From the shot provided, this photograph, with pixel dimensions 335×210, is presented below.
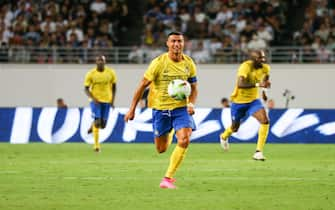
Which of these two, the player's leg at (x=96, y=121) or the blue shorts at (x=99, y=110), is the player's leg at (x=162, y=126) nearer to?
the player's leg at (x=96, y=121)

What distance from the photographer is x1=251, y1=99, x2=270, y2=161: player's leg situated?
2058 cm

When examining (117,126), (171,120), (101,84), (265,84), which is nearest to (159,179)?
(171,120)

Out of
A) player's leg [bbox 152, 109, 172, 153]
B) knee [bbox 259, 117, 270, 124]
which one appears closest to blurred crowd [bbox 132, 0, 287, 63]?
knee [bbox 259, 117, 270, 124]

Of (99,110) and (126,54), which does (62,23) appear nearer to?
(126,54)

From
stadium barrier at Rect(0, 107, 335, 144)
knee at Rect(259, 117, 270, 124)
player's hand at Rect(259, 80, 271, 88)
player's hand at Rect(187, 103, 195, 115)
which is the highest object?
player's hand at Rect(187, 103, 195, 115)

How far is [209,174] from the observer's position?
16.9m

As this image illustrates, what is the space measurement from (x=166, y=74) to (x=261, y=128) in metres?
6.11

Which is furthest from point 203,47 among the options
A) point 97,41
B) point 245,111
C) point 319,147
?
point 245,111

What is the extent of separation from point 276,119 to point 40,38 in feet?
32.6

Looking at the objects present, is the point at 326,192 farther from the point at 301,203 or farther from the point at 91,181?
the point at 91,181

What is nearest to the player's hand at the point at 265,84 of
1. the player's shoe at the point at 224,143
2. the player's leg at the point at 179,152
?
the player's shoe at the point at 224,143

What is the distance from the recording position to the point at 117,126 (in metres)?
29.0

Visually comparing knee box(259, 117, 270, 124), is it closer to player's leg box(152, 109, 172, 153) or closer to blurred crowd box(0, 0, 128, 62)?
player's leg box(152, 109, 172, 153)

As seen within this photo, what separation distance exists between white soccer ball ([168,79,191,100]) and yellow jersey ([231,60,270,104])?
6.51m
